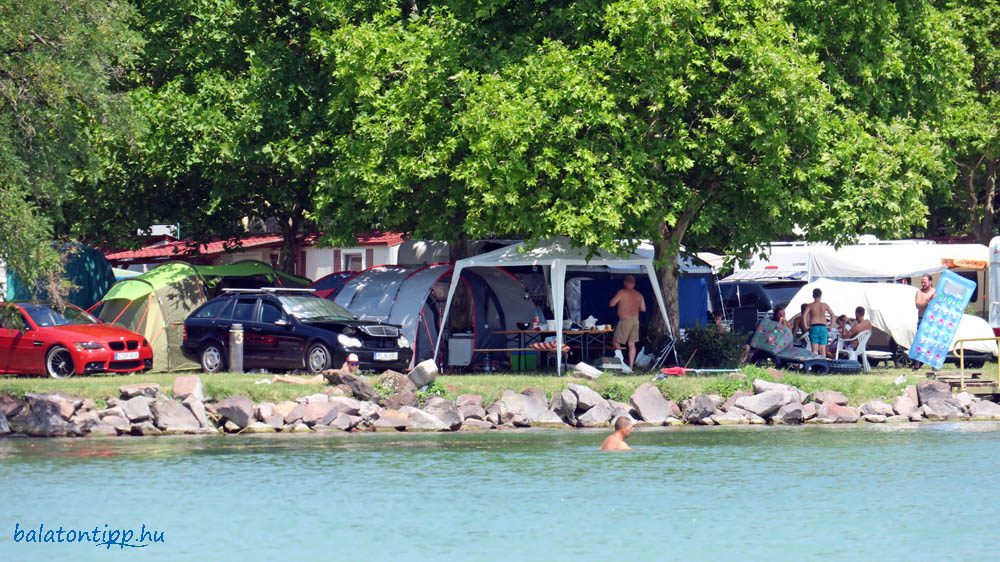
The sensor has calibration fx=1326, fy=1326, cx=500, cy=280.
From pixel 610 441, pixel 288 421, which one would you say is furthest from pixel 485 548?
pixel 288 421

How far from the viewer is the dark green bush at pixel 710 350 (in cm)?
2648

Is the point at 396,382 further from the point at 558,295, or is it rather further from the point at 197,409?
the point at 558,295

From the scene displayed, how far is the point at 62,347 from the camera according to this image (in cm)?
2506

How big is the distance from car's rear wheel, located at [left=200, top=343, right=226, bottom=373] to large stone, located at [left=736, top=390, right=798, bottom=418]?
10.0 meters

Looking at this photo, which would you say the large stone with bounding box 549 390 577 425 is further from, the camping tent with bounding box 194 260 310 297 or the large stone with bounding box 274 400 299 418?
the camping tent with bounding box 194 260 310 297

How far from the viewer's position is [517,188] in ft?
80.0

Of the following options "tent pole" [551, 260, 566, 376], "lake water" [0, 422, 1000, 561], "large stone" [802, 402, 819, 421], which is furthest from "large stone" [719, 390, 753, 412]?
"tent pole" [551, 260, 566, 376]

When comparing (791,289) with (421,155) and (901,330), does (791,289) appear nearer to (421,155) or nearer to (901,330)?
(901,330)

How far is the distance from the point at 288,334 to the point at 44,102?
6.87 metres

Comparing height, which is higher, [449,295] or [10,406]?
[449,295]

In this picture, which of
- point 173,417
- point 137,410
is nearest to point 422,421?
point 173,417

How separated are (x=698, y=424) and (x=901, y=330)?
8216 millimetres

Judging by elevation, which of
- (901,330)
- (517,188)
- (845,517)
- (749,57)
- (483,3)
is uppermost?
(483,3)

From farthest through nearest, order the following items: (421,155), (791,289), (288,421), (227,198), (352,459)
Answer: (791,289)
(227,198)
(421,155)
(288,421)
(352,459)
